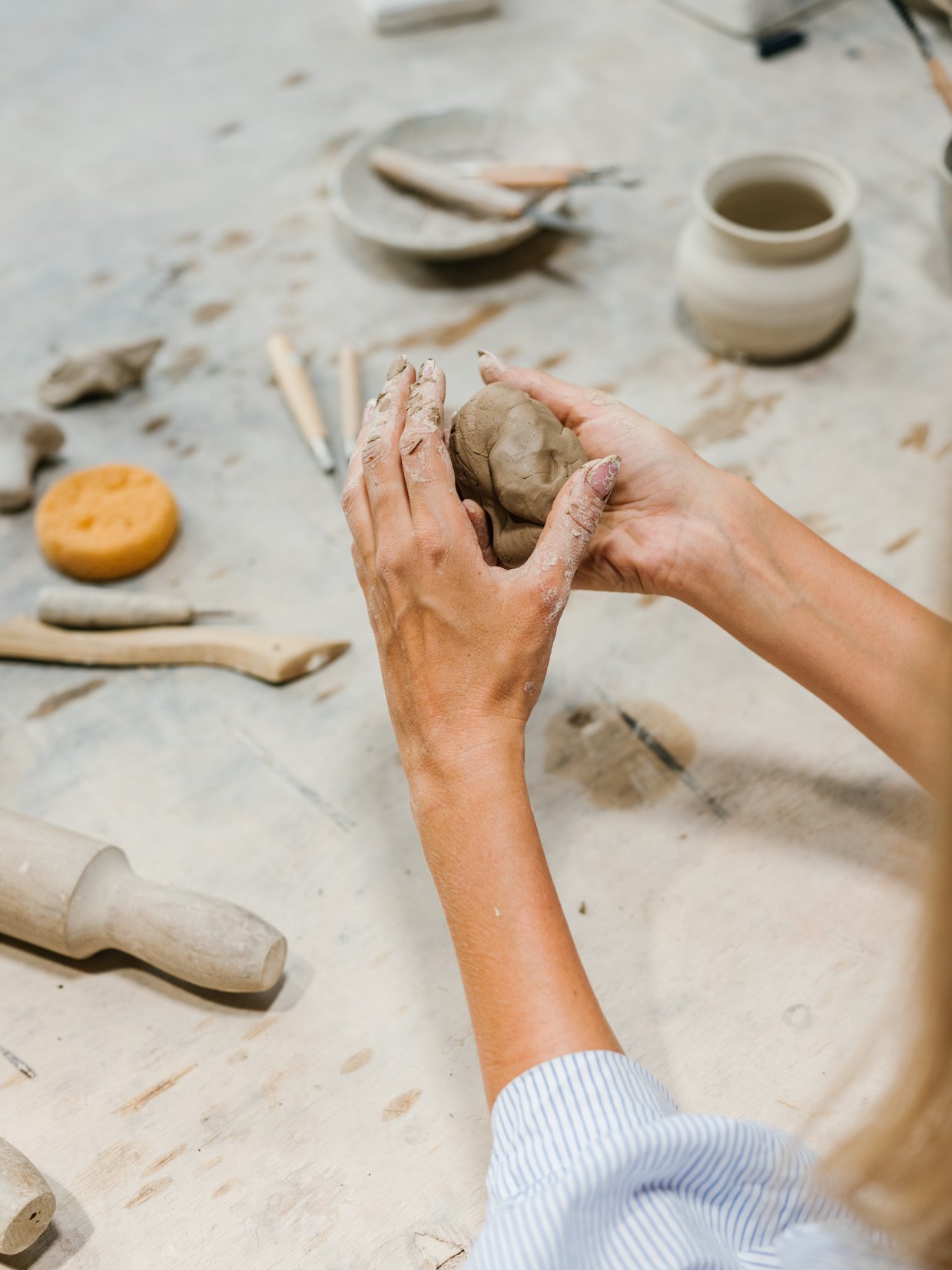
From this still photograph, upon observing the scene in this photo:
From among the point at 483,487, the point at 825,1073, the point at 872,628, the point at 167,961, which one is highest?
the point at 483,487

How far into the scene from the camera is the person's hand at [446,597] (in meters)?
1.08

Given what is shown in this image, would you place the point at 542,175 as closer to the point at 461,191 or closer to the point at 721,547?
the point at 461,191

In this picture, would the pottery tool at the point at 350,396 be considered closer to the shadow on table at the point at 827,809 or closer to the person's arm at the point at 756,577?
the person's arm at the point at 756,577

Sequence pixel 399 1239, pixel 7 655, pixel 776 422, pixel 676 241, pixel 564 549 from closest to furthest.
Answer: pixel 399 1239 < pixel 564 549 < pixel 7 655 < pixel 776 422 < pixel 676 241

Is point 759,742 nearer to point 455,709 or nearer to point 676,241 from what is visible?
point 455,709

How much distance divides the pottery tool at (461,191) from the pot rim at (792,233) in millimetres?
298

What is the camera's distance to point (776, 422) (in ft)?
5.88

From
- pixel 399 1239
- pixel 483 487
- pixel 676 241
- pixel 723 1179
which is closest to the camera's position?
pixel 723 1179

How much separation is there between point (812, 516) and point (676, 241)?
0.80 metres

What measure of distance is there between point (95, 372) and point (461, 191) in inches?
30.8

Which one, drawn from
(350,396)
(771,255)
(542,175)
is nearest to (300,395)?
(350,396)

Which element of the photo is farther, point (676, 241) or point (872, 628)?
point (676, 241)

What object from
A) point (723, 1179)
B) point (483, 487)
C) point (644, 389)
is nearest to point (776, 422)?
point (644, 389)

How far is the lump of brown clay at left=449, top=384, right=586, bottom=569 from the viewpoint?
48.9 inches
